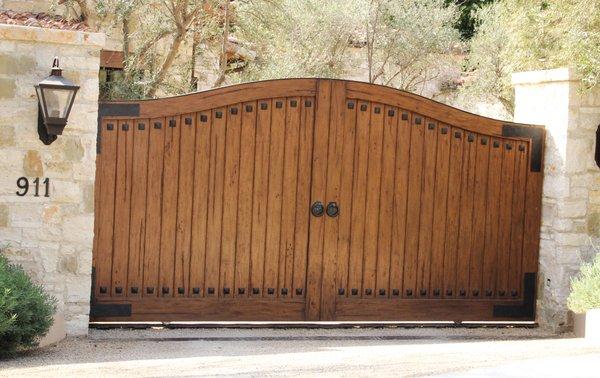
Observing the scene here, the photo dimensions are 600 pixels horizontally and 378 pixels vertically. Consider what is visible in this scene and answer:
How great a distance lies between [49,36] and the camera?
24.6 feet

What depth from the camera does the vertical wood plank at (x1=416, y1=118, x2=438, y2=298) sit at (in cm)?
861

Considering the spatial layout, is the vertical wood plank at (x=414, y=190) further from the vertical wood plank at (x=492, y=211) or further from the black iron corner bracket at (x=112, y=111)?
the black iron corner bracket at (x=112, y=111)

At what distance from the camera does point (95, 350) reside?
7332mm

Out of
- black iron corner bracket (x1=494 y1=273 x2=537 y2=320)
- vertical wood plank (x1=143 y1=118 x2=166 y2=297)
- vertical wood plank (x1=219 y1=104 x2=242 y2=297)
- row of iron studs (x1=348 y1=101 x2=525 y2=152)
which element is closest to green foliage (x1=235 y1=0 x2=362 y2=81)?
row of iron studs (x1=348 y1=101 x2=525 y2=152)

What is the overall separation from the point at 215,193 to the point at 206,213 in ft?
0.60

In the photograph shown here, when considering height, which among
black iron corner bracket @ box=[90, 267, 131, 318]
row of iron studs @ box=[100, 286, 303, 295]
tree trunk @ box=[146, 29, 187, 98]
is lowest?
black iron corner bracket @ box=[90, 267, 131, 318]

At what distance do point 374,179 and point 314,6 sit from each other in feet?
36.2

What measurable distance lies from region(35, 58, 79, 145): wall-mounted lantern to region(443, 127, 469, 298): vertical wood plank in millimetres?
3355

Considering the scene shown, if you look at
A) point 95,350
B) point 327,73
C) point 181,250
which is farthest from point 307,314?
point 327,73

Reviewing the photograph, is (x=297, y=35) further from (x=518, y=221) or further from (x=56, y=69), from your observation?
(x=56, y=69)

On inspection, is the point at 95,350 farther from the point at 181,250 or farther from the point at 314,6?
the point at 314,6

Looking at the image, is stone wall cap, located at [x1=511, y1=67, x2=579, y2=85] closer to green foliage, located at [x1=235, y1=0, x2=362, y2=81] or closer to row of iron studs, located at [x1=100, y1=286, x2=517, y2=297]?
row of iron studs, located at [x1=100, y1=286, x2=517, y2=297]

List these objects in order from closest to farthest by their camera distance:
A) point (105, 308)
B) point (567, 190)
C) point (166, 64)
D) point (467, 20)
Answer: point (105, 308) < point (567, 190) < point (166, 64) < point (467, 20)

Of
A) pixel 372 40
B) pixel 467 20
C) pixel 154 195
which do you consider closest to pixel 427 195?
pixel 154 195
